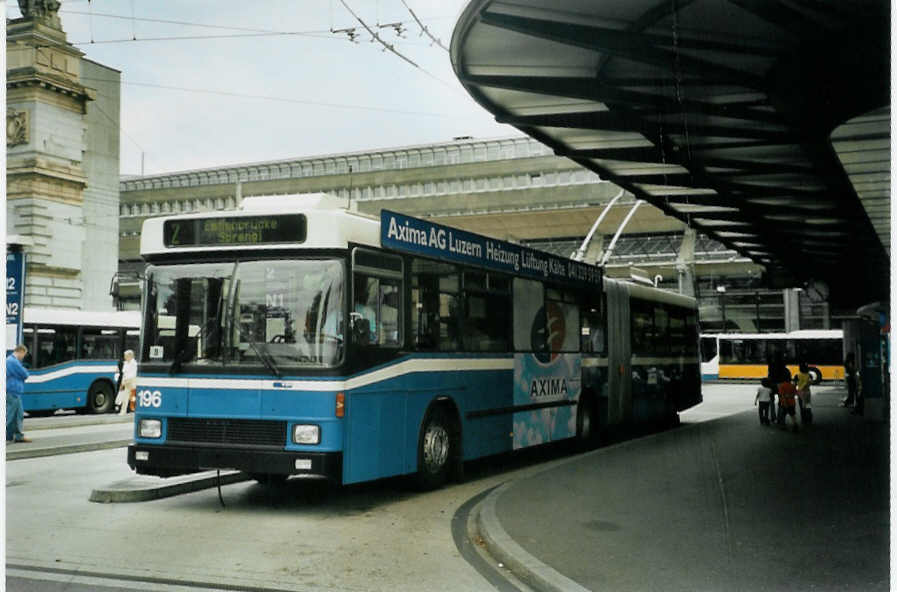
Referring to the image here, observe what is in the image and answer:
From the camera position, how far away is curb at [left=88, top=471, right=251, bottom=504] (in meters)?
10.6

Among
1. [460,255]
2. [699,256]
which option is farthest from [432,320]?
[699,256]

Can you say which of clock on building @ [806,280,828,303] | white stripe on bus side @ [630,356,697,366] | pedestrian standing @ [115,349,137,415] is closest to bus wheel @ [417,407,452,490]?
white stripe on bus side @ [630,356,697,366]

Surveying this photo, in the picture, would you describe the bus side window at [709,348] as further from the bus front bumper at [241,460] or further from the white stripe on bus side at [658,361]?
the bus front bumper at [241,460]

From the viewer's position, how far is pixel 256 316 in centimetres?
973

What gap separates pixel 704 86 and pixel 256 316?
5.98m

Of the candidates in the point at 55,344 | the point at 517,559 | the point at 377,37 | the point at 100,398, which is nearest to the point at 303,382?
the point at 517,559

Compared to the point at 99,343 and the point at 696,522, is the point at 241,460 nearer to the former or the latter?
the point at 696,522

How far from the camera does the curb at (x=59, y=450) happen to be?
15.4 meters

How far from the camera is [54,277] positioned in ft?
79.3

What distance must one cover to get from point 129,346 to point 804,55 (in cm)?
2248

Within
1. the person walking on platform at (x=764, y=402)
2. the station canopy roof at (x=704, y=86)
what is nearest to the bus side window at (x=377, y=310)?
the station canopy roof at (x=704, y=86)

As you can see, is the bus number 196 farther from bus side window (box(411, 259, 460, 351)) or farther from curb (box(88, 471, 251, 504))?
bus side window (box(411, 259, 460, 351))

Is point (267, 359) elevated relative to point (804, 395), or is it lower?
elevated

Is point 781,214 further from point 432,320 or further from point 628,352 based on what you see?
point 432,320
